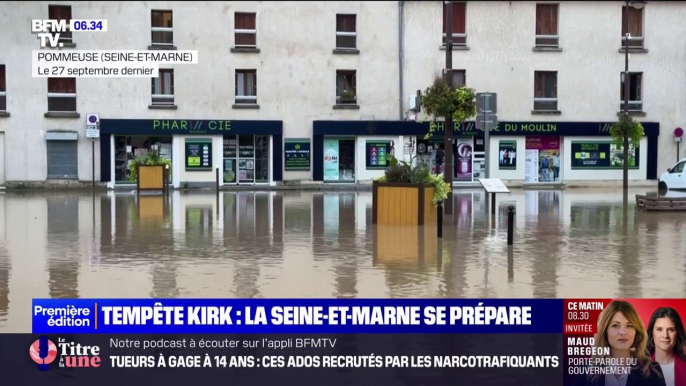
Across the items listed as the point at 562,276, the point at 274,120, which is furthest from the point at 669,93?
the point at 562,276

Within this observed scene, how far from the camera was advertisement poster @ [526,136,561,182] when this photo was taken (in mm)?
42906

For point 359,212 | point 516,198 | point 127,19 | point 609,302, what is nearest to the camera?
point 609,302

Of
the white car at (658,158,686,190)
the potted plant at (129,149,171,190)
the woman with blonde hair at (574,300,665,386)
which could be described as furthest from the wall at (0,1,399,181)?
the woman with blonde hair at (574,300,665,386)

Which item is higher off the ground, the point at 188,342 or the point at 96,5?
the point at 96,5

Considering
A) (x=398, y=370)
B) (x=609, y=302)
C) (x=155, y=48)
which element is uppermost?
(x=155, y=48)

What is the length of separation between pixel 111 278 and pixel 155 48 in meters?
29.8

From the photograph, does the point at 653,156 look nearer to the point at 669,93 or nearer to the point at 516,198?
the point at 669,93

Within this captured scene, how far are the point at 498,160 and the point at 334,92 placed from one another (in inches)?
324

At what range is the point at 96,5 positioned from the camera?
40.7 m

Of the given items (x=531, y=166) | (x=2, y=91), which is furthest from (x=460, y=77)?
(x=2, y=91)

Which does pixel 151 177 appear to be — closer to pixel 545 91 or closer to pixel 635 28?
pixel 545 91

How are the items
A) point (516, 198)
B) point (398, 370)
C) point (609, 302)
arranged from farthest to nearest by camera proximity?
point (516, 198)
point (398, 370)
point (609, 302)

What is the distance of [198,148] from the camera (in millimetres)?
41125

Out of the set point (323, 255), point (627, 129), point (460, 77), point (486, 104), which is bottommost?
point (323, 255)
